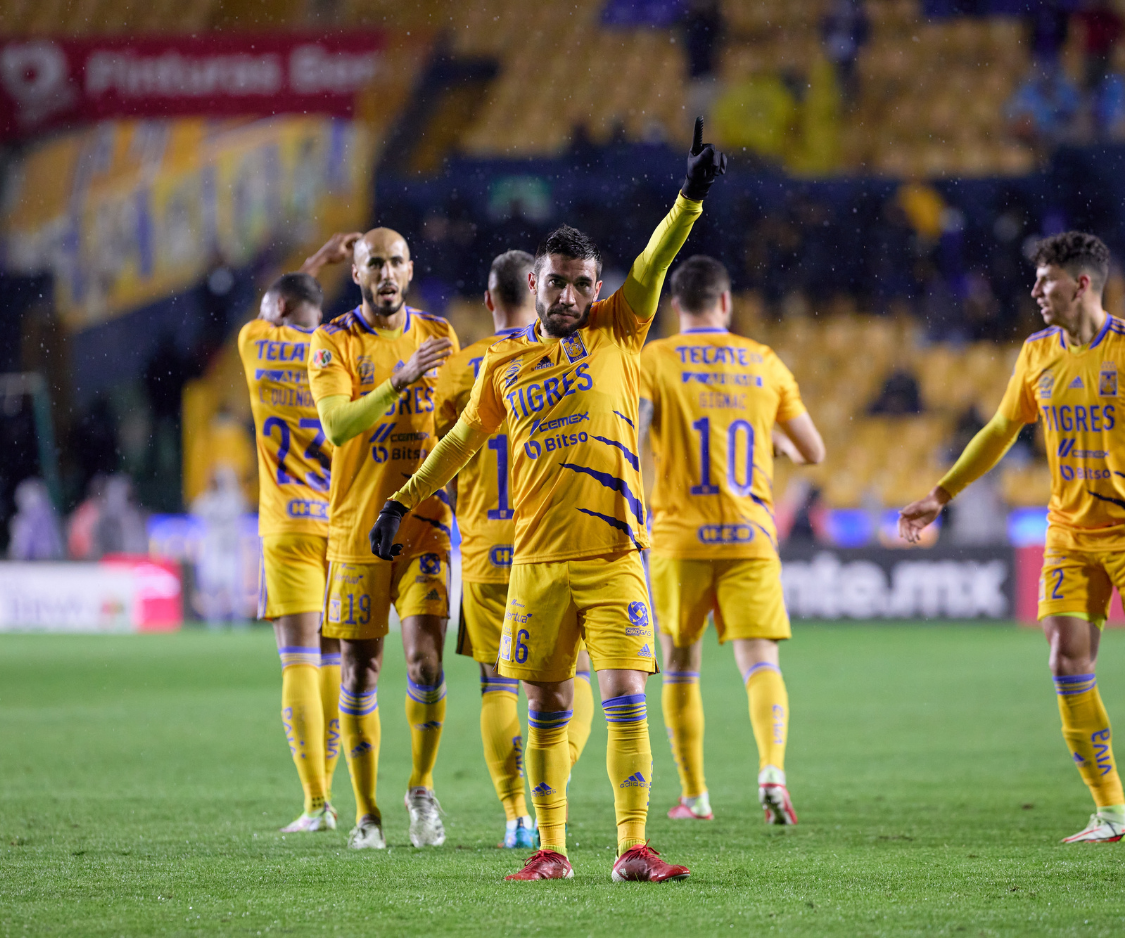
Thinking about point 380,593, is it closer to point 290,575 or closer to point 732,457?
point 290,575

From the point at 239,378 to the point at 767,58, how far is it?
33.7 feet

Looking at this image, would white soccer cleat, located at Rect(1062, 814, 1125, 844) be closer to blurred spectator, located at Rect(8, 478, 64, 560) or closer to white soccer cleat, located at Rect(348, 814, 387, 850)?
white soccer cleat, located at Rect(348, 814, 387, 850)

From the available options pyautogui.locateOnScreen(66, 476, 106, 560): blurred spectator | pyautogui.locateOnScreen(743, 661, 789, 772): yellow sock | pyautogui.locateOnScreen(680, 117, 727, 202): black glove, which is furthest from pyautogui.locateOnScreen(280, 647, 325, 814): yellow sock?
pyautogui.locateOnScreen(66, 476, 106, 560): blurred spectator

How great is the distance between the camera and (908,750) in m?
8.35

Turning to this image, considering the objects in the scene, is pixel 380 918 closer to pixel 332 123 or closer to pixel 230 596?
pixel 230 596

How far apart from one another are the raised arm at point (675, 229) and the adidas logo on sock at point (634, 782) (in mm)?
1450

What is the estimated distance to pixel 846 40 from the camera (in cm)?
2480

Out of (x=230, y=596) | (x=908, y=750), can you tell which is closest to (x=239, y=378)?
(x=230, y=596)

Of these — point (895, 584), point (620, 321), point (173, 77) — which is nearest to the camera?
point (620, 321)

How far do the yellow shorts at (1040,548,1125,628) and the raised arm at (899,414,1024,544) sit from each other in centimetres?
55

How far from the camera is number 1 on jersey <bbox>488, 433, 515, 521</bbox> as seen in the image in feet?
18.5

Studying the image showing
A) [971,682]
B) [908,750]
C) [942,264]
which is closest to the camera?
[908,750]

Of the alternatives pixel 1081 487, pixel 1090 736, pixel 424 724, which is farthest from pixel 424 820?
pixel 1081 487

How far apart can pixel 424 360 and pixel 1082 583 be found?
2.67m
